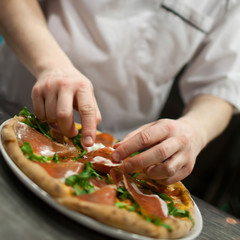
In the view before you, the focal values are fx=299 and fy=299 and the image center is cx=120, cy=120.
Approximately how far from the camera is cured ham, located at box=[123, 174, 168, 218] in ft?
2.19

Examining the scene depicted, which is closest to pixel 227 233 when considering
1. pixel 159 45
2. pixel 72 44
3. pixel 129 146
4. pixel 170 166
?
pixel 170 166

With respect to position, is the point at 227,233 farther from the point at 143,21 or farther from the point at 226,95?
Answer: the point at 143,21

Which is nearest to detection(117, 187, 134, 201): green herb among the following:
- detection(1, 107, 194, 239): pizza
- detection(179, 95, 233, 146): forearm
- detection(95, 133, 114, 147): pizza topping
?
detection(1, 107, 194, 239): pizza

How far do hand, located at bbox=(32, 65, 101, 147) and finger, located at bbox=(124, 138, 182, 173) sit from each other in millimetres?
123

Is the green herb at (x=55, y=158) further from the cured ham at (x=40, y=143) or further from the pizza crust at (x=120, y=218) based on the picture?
the pizza crust at (x=120, y=218)

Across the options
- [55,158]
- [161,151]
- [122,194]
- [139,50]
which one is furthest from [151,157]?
[139,50]

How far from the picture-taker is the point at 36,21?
105cm

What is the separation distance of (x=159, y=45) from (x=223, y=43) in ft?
1.00

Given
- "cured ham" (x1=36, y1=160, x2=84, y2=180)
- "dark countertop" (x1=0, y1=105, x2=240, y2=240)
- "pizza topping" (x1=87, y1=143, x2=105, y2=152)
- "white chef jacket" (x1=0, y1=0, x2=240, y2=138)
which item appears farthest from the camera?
"white chef jacket" (x1=0, y1=0, x2=240, y2=138)

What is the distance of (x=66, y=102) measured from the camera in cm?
78

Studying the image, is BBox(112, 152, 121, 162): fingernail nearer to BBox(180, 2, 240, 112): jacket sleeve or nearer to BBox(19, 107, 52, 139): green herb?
BBox(19, 107, 52, 139): green herb

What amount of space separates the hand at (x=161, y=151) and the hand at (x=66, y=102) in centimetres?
10

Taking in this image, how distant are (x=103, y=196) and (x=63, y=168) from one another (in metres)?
0.12

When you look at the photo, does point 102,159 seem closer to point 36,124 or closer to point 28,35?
point 36,124
